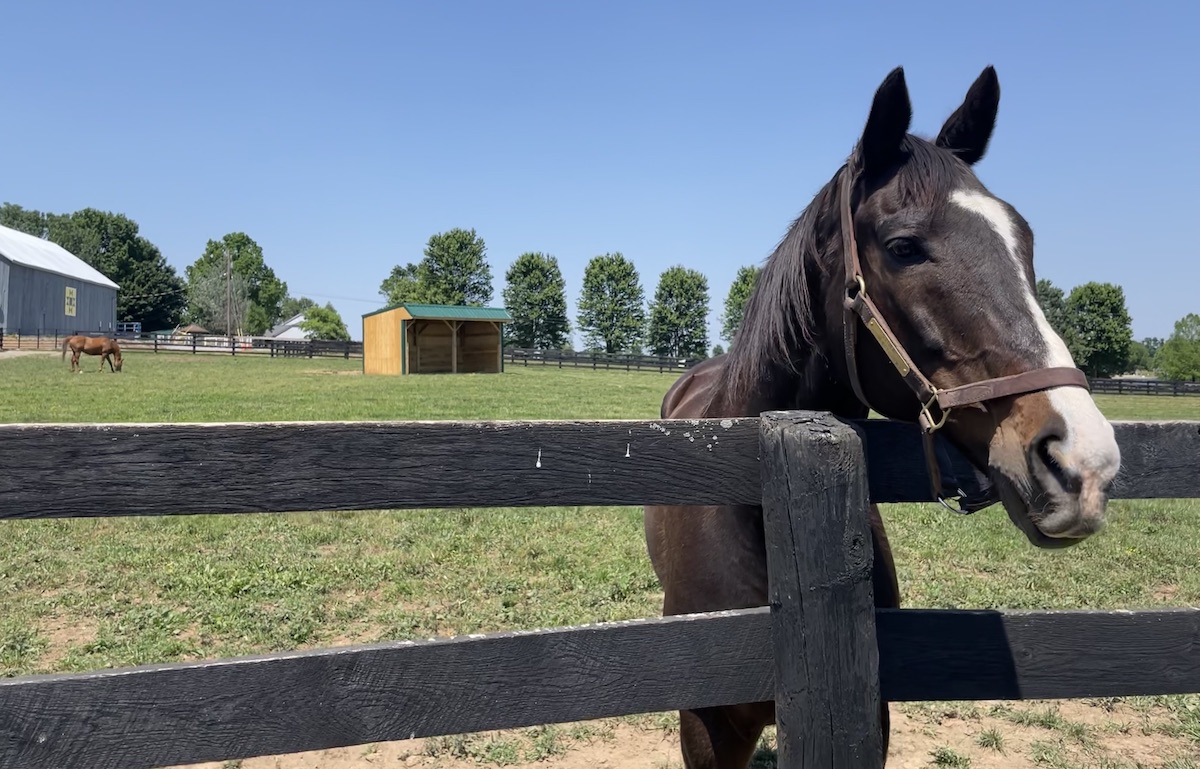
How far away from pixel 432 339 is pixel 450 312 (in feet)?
6.83

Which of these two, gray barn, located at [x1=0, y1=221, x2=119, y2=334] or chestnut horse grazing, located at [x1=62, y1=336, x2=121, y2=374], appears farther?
gray barn, located at [x1=0, y1=221, x2=119, y2=334]

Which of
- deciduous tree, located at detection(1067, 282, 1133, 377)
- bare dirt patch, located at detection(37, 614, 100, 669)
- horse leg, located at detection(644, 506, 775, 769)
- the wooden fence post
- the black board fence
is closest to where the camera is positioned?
the black board fence

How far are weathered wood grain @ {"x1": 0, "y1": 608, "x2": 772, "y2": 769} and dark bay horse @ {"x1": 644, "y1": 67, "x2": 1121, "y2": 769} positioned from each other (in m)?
0.56

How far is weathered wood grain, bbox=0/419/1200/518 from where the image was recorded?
145 centimetres

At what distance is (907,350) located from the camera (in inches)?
67.0

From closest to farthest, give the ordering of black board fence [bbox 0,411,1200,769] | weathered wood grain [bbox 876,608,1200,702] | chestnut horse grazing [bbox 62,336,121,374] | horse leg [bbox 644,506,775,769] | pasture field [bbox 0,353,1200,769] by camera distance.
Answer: black board fence [bbox 0,411,1200,769], weathered wood grain [bbox 876,608,1200,702], horse leg [bbox 644,506,775,769], pasture field [bbox 0,353,1200,769], chestnut horse grazing [bbox 62,336,121,374]

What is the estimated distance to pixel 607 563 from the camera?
237 inches

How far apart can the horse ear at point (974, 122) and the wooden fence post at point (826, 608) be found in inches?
43.1

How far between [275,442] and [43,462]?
0.44 metres

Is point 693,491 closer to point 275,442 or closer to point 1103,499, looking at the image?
point 1103,499

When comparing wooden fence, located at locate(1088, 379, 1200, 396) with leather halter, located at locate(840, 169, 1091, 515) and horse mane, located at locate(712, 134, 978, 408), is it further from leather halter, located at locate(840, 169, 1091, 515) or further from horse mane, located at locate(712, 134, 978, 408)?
leather halter, located at locate(840, 169, 1091, 515)

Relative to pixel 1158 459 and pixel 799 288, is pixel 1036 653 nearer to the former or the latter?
pixel 1158 459

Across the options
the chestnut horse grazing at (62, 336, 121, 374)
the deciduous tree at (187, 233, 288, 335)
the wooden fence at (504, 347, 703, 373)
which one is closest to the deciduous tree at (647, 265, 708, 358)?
the wooden fence at (504, 347, 703, 373)

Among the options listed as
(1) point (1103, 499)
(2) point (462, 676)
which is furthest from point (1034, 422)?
(2) point (462, 676)
